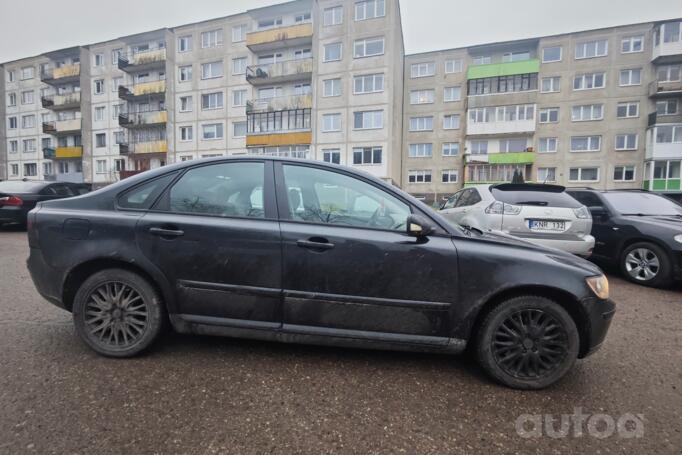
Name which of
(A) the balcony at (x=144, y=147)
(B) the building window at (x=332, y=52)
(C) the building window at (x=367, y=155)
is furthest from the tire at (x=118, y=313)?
(A) the balcony at (x=144, y=147)

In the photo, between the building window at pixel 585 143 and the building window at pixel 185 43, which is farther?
the building window at pixel 185 43

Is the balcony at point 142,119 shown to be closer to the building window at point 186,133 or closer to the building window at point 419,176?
the building window at point 186,133

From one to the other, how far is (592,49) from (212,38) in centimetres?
3495

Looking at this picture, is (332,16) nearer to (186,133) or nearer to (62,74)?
(186,133)

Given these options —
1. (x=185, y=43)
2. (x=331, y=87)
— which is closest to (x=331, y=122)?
(x=331, y=87)

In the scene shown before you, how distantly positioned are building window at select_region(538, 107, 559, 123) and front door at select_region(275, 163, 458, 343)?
118 ft

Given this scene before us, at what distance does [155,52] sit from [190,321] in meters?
39.7

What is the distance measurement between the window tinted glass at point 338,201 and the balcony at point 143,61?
38.3 meters

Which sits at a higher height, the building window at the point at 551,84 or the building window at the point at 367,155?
the building window at the point at 551,84

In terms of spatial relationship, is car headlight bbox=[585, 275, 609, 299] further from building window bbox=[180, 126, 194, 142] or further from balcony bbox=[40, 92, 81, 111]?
balcony bbox=[40, 92, 81, 111]

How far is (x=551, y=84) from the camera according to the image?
31672mm

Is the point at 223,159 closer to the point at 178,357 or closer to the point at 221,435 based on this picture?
the point at 178,357

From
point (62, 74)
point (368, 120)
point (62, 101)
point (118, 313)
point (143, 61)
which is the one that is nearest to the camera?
point (118, 313)

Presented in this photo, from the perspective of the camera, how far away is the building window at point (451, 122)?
34375mm
